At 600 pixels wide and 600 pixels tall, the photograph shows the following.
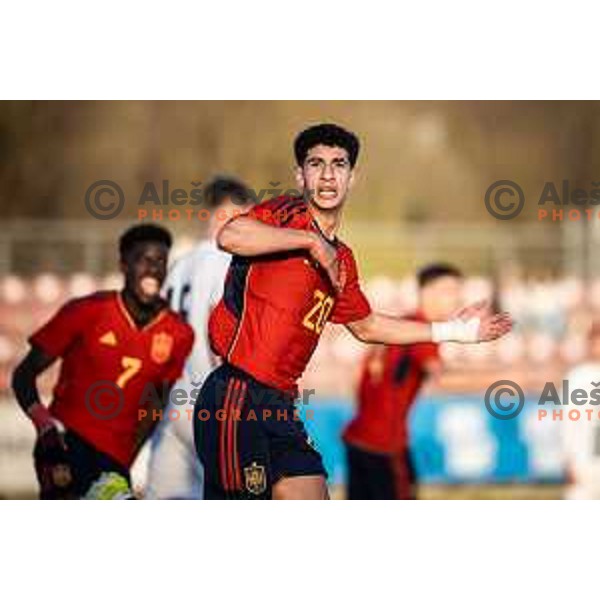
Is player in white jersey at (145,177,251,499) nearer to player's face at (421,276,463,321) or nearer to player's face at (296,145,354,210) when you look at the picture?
player's face at (296,145,354,210)

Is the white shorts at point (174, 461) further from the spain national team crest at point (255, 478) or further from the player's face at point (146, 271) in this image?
the spain national team crest at point (255, 478)

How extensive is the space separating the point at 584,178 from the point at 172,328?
3.53 metres

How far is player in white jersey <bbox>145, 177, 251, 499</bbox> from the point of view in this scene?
6703 millimetres

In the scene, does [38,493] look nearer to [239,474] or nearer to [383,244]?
[239,474]

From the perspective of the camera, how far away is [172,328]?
685 cm

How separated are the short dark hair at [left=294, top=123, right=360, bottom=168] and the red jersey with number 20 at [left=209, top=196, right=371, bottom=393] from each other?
287 millimetres

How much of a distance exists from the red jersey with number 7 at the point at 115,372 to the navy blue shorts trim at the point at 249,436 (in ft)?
1.96

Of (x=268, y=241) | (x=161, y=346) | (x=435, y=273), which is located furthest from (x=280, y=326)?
(x=435, y=273)

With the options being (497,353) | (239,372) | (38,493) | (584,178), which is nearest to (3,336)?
(38,493)

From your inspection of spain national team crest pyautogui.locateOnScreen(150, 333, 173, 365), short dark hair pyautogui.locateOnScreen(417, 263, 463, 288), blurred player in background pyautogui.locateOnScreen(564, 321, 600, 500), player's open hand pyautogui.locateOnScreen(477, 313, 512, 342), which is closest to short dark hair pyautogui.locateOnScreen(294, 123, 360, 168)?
player's open hand pyautogui.locateOnScreen(477, 313, 512, 342)

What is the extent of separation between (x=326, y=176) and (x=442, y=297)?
1.70 meters

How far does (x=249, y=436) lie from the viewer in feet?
Answer: 19.9

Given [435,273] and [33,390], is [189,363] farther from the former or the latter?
[435,273]

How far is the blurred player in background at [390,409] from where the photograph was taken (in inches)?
303
